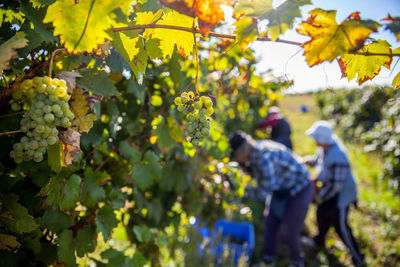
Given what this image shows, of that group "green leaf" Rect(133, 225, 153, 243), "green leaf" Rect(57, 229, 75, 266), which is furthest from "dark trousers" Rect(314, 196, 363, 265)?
"green leaf" Rect(57, 229, 75, 266)

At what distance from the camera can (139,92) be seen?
1.24 meters

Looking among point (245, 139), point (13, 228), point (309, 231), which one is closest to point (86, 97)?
point (13, 228)

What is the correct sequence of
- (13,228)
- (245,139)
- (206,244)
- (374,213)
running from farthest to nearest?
1. (374,213)
2. (245,139)
3. (206,244)
4. (13,228)

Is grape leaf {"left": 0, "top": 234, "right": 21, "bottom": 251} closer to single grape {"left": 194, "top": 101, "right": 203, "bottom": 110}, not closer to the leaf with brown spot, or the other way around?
the leaf with brown spot

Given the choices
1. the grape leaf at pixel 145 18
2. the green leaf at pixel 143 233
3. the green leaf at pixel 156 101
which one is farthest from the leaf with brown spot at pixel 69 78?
the green leaf at pixel 143 233

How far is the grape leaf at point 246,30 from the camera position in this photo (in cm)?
63

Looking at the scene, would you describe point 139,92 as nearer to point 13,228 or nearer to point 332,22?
point 13,228

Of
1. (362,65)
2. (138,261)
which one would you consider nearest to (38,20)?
(362,65)

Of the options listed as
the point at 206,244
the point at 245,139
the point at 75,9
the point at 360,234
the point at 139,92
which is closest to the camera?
the point at 75,9

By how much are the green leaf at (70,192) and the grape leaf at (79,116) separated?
242mm

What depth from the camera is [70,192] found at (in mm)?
921

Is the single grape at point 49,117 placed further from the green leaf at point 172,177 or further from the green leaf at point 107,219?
the green leaf at point 172,177

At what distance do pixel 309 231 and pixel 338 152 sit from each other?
80.6 inches

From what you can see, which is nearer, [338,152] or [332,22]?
[332,22]
